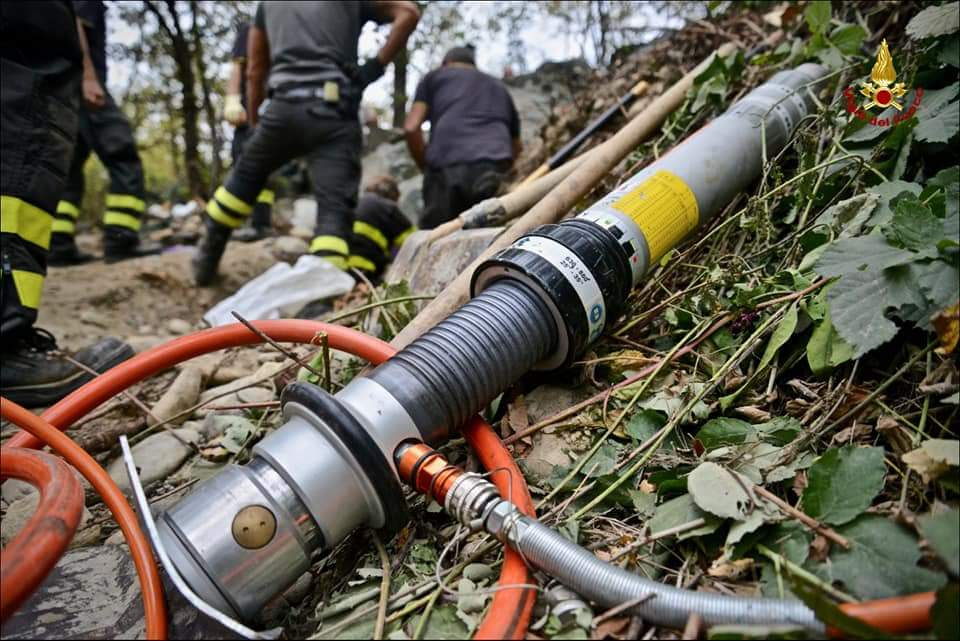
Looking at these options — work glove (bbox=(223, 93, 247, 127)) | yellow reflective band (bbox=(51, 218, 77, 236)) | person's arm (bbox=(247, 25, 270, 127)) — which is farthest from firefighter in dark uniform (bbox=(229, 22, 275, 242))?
yellow reflective band (bbox=(51, 218, 77, 236))

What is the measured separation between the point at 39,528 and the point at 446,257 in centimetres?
152

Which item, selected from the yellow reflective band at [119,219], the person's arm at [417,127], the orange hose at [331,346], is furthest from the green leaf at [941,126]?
the yellow reflective band at [119,219]

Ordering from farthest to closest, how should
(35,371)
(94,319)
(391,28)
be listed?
(391,28), (94,319), (35,371)

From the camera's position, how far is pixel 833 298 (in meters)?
1.00

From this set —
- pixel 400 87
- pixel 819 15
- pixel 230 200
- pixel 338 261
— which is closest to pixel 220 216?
pixel 230 200

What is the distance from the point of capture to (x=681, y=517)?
3.07 ft

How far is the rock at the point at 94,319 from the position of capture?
11.2ft

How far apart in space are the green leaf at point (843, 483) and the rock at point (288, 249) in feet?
15.3

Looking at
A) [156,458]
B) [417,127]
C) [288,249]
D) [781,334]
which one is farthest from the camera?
[288,249]

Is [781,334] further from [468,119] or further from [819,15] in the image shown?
[468,119]

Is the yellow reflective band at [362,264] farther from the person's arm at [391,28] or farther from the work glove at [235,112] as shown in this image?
the work glove at [235,112]

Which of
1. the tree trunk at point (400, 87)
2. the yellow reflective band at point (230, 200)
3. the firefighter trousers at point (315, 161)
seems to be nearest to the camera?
the firefighter trousers at point (315, 161)

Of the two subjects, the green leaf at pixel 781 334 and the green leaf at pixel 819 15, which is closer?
the green leaf at pixel 781 334

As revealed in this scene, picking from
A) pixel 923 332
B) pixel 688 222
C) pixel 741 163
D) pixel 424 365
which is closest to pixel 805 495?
pixel 923 332
